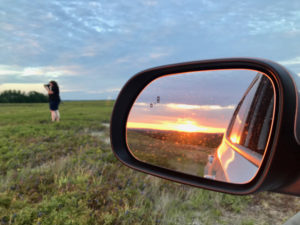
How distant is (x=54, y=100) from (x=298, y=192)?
45.1 feet

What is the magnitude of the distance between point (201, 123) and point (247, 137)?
0.27m

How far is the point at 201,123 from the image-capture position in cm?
140

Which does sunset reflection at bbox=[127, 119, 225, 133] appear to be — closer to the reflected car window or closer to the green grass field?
the reflected car window

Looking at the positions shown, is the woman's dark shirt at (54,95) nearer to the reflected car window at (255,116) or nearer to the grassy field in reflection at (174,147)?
the grassy field in reflection at (174,147)

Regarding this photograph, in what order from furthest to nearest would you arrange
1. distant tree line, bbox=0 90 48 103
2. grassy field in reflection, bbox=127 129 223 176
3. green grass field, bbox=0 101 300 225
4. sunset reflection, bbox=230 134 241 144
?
distant tree line, bbox=0 90 48 103, green grass field, bbox=0 101 300 225, sunset reflection, bbox=230 134 241 144, grassy field in reflection, bbox=127 129 223 176

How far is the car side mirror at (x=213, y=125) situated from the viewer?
2.52 ft

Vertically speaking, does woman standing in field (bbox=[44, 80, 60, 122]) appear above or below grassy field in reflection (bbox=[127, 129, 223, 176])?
above

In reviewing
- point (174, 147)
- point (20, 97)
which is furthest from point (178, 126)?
point (20, 97)

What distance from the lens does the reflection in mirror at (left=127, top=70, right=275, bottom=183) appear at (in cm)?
120

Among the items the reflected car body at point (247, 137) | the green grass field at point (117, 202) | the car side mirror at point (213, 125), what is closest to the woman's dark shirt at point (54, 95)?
the green grass field at point (117, 202)

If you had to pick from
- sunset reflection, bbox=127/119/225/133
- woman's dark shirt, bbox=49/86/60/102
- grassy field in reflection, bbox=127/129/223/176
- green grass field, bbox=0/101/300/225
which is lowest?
green grass field, bbox=0/101/300/225

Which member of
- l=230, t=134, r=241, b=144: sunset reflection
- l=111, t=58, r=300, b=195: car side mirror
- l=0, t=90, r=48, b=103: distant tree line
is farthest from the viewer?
l=0, t=90, r=48, b=103: distant tree line

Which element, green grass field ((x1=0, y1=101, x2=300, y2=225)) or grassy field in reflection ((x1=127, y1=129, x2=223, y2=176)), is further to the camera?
green grass field ((x1=0, y1=101, x2=300, y2=225))

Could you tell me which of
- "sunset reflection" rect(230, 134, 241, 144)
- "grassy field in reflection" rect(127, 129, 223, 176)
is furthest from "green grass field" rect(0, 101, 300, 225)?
"sunset reflection" rect(230, 134, 241, 144)
